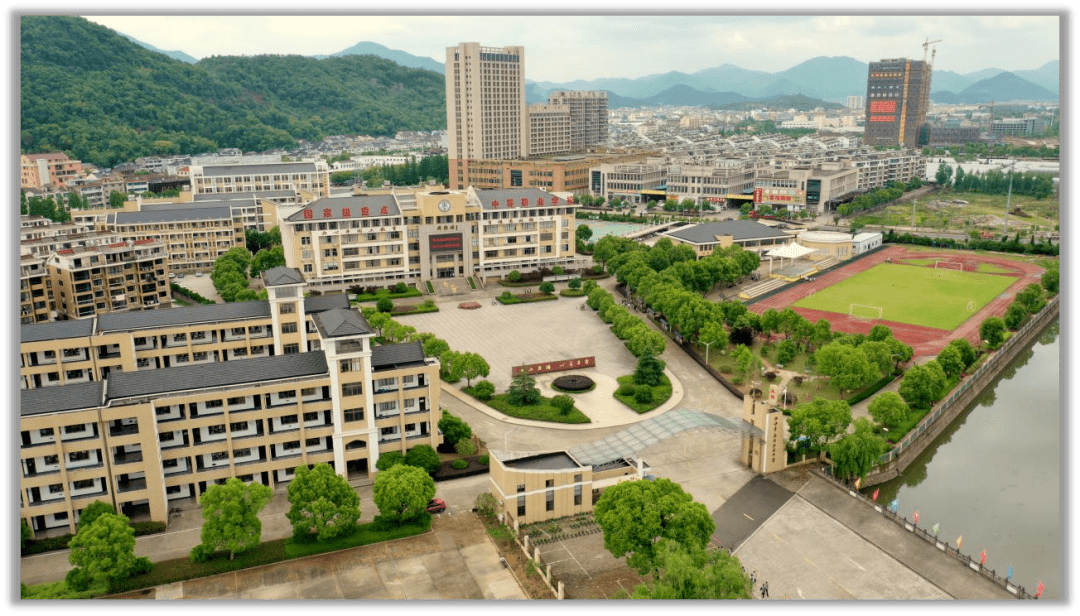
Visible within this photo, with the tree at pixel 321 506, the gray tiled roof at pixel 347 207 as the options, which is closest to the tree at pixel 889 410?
the tree at pixel 321 506

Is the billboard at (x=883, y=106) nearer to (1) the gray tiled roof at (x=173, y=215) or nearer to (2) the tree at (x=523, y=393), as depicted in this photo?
(1) the gray tiled roof at (x=173, y=215)

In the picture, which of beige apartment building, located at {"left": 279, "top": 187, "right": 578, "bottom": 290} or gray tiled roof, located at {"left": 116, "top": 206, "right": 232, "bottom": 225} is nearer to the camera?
beige apartment building, located at {"left": 279, "top": 187, "right": 578, "bottom": 290}

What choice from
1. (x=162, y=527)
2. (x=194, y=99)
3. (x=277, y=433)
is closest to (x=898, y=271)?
(x=277, y=433)

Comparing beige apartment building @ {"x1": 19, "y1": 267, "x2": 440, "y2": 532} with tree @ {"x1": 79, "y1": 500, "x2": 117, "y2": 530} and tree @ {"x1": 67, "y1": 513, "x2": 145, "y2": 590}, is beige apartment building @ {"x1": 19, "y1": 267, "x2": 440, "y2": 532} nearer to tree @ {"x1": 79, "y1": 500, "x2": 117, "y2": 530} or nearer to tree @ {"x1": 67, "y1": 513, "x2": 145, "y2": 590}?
tree @ {"x1": 79, "y1": 500, "x2": 117, "y2": 530}

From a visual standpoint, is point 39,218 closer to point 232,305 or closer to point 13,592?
point 232,305

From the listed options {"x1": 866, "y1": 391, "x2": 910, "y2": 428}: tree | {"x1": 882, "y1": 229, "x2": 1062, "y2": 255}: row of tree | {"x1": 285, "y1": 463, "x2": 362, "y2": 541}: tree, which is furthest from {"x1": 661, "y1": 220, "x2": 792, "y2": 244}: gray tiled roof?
{"x1": 285, "y1": 463, "x2": 362, "y2": 541}: tree

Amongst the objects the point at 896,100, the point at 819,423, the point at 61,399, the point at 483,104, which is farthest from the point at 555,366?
the point at 896,100
